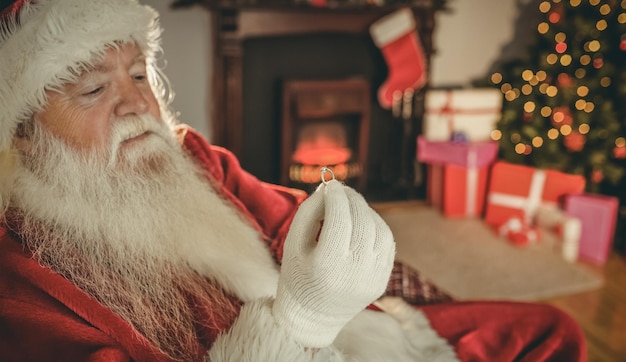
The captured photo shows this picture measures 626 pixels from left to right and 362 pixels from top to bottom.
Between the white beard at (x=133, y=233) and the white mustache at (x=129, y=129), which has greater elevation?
the white mustache at (x=129, y=129)

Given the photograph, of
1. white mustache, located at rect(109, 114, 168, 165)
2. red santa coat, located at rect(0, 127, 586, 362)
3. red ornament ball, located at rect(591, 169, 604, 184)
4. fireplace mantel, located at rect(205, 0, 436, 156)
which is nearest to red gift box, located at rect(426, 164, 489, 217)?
red ornament ball, located at rect(591, 169, 604, 184)

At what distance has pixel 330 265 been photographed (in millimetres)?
836

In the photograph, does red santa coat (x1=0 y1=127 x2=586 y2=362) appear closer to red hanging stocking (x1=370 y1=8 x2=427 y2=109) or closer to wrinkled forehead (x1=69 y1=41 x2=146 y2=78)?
wrinkled forehead (x1=69 y1=41 x2=146 y2=78)

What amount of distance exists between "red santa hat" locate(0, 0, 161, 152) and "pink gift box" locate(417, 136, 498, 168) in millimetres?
2573

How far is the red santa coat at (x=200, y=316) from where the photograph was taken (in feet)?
2.81

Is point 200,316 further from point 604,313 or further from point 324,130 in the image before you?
point 324,130

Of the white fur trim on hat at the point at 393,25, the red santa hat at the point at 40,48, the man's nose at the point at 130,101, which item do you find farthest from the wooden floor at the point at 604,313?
the red santa hat at the point at 40,48

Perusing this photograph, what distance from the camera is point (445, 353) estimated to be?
1.17 metres

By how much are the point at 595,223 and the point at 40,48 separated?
2680 millimetres

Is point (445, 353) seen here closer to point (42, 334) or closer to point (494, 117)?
point (42, 334)

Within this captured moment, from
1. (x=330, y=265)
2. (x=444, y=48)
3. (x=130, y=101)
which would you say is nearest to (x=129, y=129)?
(x=130, y=101)

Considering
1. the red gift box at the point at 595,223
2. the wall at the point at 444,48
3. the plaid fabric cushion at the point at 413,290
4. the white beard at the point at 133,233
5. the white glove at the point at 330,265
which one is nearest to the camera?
the white glove at the point at 330,265

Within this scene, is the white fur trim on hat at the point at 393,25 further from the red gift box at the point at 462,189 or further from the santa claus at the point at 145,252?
the santa claus at the point at 145,252

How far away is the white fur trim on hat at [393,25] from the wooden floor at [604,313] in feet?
5.59
